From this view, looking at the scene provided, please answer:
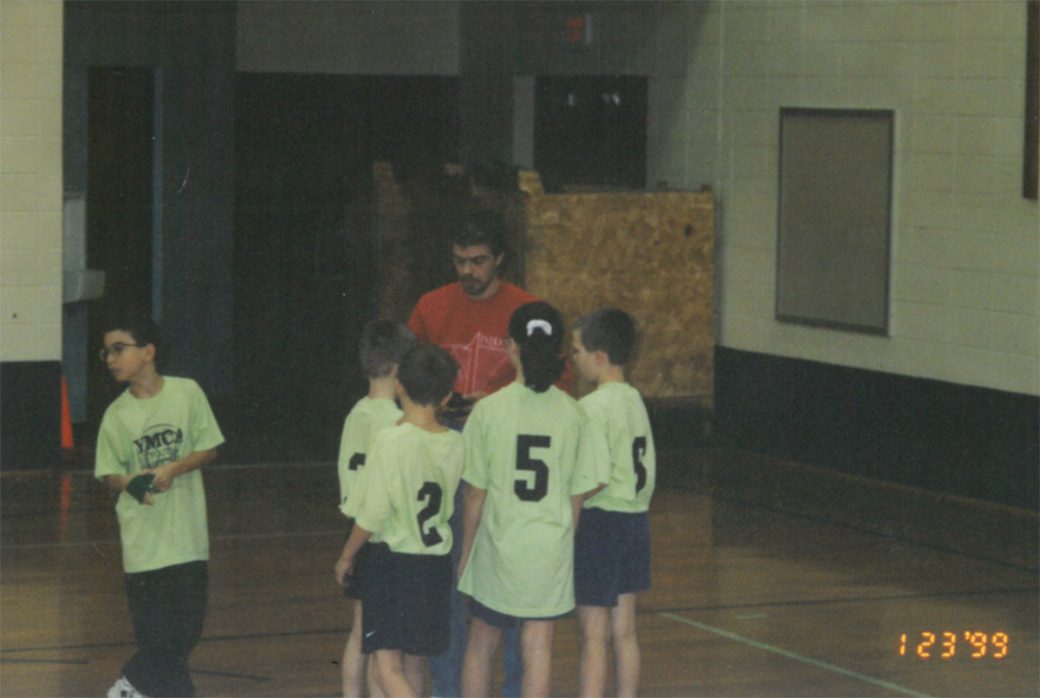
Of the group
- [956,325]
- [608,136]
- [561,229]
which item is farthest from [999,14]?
[608,136]

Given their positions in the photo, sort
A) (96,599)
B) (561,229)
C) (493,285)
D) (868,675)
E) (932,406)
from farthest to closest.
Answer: (561,229) < (932,406) < (96,599) < (868,675) < (493,285)

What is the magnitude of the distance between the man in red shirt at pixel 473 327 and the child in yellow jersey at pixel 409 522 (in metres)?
0.70

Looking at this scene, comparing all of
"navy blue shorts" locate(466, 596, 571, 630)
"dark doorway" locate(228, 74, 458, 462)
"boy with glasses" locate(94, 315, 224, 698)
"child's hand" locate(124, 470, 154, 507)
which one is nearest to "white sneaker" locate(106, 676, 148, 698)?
"boy with glasses" locate(94, 315, 224, 698)

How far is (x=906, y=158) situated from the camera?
12.2 meters

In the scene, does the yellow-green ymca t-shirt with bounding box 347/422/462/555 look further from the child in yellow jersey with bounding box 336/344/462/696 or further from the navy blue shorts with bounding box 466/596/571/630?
the navy blue shorts with bounding box 466/596/571/630

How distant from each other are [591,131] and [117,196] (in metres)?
3.96

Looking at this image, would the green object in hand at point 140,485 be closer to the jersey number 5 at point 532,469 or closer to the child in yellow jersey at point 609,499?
the jersey number 5 at point 532,469

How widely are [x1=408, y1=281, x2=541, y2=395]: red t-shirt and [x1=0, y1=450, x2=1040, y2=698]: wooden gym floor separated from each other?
1.32 metres

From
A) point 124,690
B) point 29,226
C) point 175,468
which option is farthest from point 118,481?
point 29,226

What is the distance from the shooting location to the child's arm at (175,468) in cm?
621

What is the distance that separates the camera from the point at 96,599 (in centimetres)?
856

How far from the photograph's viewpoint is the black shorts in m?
5.71

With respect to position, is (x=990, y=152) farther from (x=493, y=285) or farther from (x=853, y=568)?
(x=493, y=285)

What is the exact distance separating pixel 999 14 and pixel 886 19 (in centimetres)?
116
